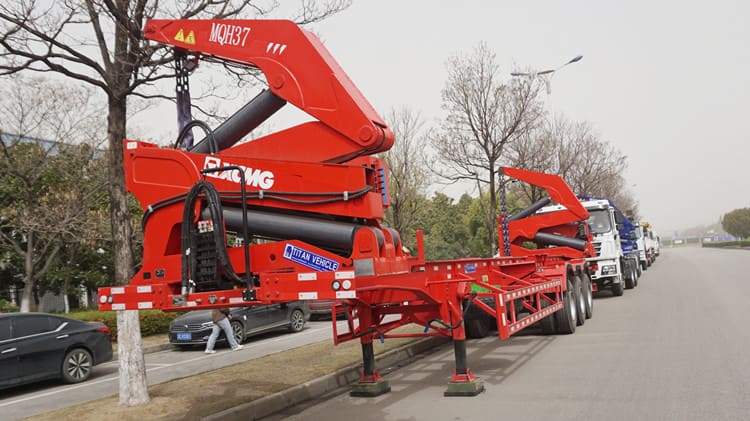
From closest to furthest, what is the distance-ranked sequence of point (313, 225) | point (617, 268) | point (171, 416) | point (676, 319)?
point (313, 225) → point (171, 416) → point (676, 319) → point (617, 268)

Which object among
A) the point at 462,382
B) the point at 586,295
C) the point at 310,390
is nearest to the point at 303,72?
the point at 462,382

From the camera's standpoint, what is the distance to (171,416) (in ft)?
23.9

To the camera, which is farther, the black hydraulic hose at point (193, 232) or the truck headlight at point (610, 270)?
the truck headlight at point (610, 270)

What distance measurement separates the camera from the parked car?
15.8 metres

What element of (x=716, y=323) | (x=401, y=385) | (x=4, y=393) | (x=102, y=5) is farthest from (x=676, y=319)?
(x=4, y=393)

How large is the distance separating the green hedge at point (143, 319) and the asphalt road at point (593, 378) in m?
10.4

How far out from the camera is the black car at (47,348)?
11031 millimetres

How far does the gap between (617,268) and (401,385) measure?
531 inches

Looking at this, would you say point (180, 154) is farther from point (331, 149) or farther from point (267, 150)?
point (331, 149)

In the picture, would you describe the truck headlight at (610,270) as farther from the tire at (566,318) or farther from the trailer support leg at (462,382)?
the trailer support leg at (462,382)

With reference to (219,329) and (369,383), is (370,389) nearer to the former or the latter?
(369,383)

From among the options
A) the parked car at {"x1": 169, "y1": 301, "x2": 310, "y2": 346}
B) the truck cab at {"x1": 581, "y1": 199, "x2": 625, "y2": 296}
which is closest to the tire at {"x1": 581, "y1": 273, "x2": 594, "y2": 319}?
the truck cab at {"x1": 581, "y1": 199, "x2": 625, "y2": 296}

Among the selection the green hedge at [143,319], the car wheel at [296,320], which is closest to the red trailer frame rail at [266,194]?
the car wheel at [296,320]

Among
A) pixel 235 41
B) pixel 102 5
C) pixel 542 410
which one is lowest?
pixel 542 410
